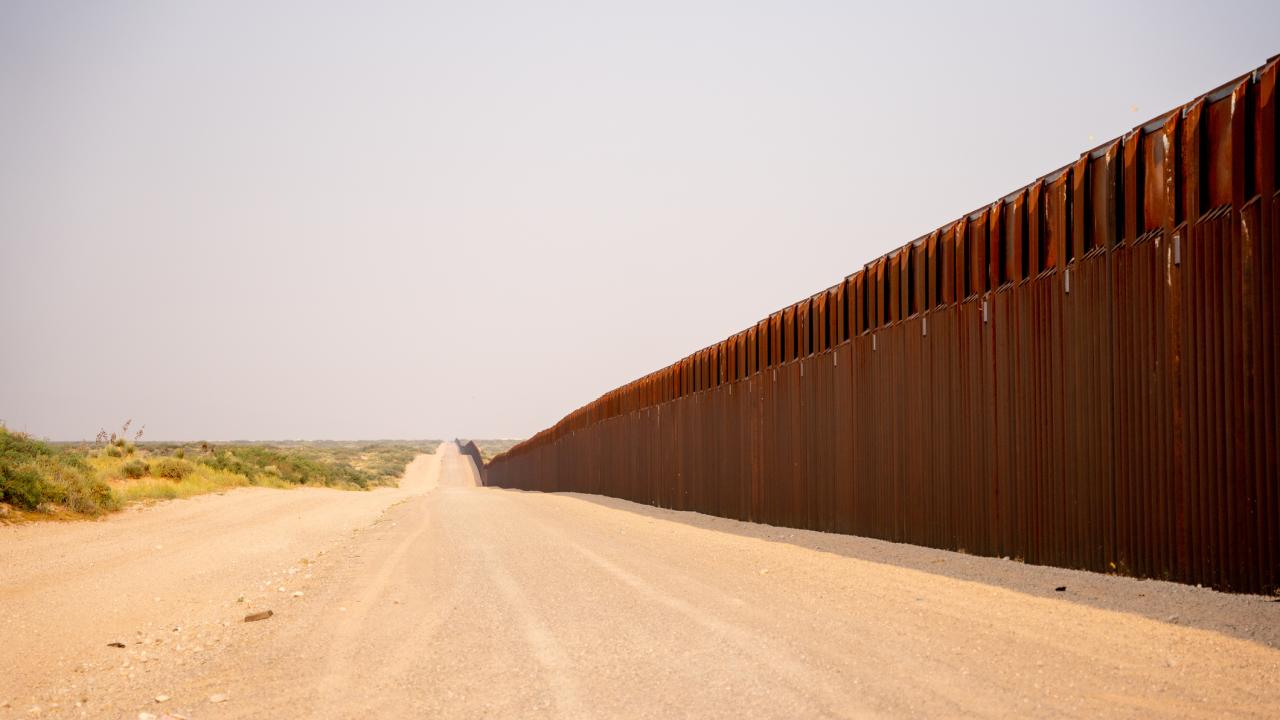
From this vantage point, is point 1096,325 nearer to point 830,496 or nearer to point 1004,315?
point 1004,315

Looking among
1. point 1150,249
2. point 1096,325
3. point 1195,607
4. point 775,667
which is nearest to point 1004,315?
point 1096,325

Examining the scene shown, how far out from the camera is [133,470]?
25812mm

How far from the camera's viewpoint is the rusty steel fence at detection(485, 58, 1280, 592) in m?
7.20

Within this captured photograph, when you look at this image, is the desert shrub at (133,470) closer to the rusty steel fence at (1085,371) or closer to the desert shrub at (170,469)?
the desert shrub at (170,469)

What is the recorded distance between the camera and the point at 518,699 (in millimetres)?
4949

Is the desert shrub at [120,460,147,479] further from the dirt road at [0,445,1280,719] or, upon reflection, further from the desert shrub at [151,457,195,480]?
the dirt road at [0,445,1280,719]

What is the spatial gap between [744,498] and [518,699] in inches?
578

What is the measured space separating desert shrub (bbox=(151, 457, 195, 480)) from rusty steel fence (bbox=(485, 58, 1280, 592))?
19.6m

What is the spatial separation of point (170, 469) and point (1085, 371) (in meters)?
25.9

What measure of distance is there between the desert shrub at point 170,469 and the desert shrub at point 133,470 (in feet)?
1.67

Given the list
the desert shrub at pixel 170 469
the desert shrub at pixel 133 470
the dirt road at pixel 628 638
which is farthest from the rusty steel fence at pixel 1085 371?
the desert shrub at pixel 170 469

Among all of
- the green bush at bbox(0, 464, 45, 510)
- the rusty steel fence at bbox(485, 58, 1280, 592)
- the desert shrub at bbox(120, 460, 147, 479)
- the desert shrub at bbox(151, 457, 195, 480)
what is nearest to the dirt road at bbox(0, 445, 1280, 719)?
the rusty steel fence at bbox(485, 58, 1280, 592)

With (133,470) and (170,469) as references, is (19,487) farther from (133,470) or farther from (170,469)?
Answer: (170,469)

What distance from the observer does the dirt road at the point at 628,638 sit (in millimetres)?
4887
